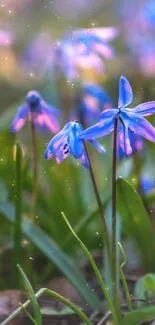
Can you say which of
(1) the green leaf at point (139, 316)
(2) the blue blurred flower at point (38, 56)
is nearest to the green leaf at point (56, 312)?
(1) the green leaf at point (139, 316)

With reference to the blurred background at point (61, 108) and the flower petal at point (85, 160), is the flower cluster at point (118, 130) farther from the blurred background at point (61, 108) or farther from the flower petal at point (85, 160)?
the blurred background at point (61, 108)

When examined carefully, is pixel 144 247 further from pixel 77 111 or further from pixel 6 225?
pixel 77 111

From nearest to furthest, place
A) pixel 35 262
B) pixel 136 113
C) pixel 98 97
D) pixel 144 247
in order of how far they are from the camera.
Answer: pixel 136 113, pixel 144 247, pixel 35 262, pixel 98 97

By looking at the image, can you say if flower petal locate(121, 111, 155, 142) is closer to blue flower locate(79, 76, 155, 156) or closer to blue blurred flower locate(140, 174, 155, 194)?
blue flower locate(79, 76, 155, 156)

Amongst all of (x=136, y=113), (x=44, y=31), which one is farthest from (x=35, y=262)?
(x=44, y=31)

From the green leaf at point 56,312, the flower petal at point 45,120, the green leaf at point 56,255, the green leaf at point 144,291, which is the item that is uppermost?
the flower petal at point 45,120

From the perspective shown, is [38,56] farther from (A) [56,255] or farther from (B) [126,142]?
(B) [126,142]
